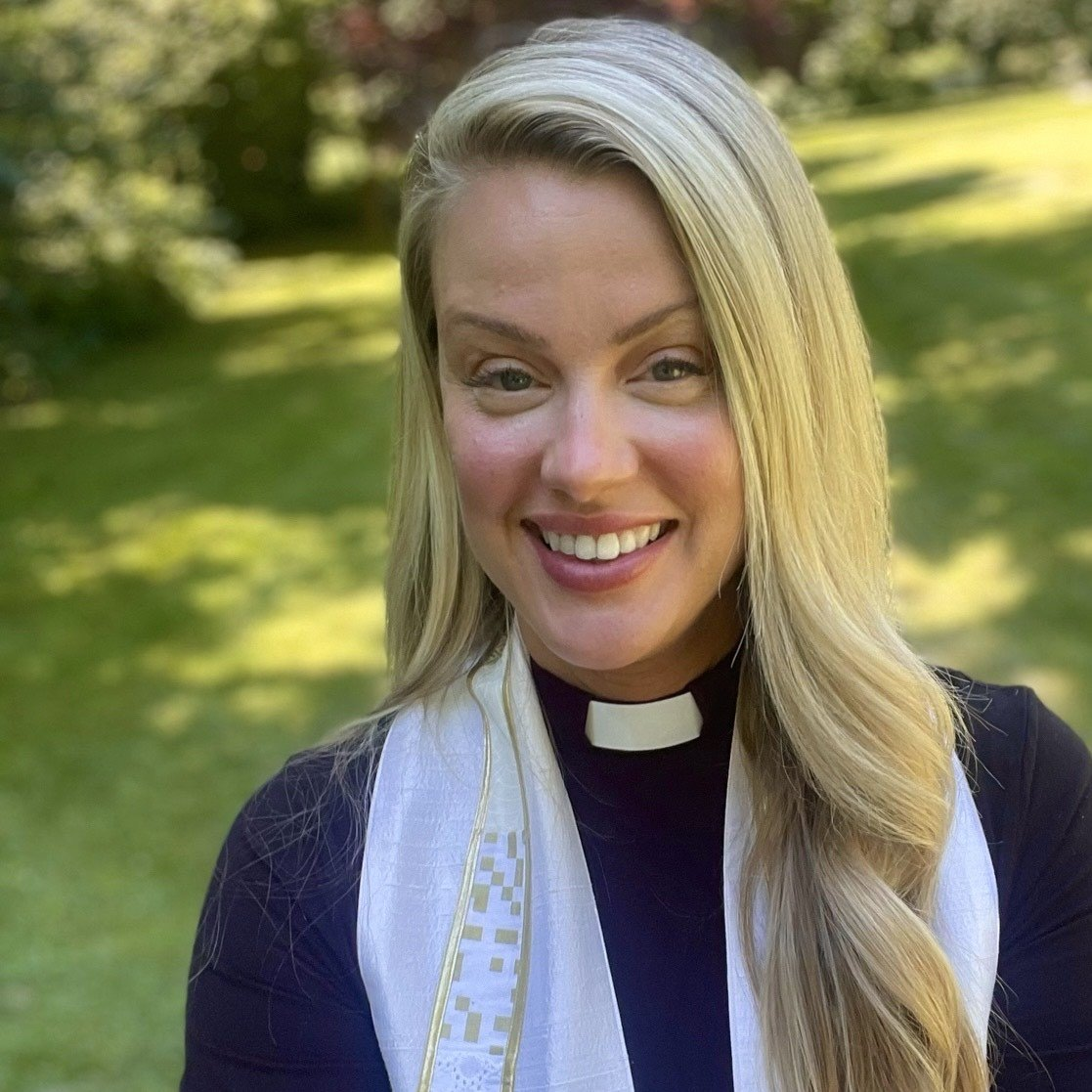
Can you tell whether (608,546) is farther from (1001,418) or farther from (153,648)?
(1001,418)

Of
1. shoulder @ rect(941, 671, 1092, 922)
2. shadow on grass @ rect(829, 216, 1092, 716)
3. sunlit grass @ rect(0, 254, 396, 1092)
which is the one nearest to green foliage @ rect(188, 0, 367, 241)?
sunlit grass @ rect(0, 254, 396, 1092)

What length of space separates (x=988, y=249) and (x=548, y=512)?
11.4 meters

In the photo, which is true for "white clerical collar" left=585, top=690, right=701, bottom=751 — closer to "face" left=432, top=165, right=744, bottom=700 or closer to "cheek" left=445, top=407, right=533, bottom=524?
"face" left=432, top=165, right=744, bottom=700

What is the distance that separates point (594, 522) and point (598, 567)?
63 millimetres

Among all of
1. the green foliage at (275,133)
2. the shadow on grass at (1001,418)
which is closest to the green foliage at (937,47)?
the green foliage at (275,133)

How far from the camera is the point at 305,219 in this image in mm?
20234

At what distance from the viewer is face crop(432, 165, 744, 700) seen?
1.58 m

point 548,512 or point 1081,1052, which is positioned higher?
point 548,512

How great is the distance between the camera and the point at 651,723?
1838 millimetres

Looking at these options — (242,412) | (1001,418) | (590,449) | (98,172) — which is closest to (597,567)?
(590,449)

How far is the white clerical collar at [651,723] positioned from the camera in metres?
1.84

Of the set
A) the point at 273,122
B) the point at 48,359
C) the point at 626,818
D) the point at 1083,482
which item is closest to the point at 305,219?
the point at 273,122

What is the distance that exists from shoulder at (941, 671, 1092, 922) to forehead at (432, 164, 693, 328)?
26.5 inches

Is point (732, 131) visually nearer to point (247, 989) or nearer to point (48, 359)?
point (247, 989)
